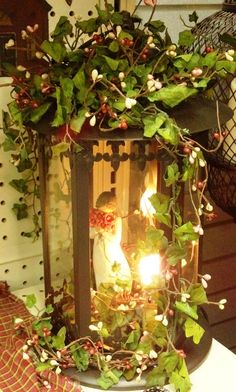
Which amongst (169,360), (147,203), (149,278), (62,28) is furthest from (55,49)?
(169,360)

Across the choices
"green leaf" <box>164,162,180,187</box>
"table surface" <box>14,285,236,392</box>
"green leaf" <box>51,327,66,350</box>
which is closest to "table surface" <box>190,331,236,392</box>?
"table surface" <box>14,285,236,392</box>

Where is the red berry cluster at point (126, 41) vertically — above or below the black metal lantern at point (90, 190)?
above

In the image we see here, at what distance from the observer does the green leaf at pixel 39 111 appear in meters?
0.81

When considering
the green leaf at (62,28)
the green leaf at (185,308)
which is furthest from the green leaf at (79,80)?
the green leaf at (185,308)

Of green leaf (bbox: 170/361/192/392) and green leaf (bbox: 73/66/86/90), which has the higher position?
green leaf (bbox: 73/66/86/90)

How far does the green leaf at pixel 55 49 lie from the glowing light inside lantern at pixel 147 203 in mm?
227

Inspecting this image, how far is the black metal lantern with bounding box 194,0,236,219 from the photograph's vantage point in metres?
0.99

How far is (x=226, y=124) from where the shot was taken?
1001mm

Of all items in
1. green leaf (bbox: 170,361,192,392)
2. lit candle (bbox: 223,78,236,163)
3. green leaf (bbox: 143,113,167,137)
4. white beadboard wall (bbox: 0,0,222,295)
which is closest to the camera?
green leaf (bbox: 143,113,167,137)

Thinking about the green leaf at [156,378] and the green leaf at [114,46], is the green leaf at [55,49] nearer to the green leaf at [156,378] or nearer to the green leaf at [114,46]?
the green leaf at [114,46]

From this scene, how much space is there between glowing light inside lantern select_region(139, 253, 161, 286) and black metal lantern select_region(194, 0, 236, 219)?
248 millimetres

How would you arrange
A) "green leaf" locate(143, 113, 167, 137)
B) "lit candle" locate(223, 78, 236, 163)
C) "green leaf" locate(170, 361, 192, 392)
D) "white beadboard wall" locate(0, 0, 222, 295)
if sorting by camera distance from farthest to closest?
"white beadboard wall" locate(0, 0, 222, 295), "lit candle" locate(223, 78, 236, 163), "green leaf" locate(170, 361, 192, 392), "green leaf" locate(143, 113, 167, 137)

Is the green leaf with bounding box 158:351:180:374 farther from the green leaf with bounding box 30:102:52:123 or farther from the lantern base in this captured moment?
the green leaf with bounding box 30:102:52:123

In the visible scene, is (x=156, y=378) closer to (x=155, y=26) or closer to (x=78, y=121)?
(x=78, y=121)
